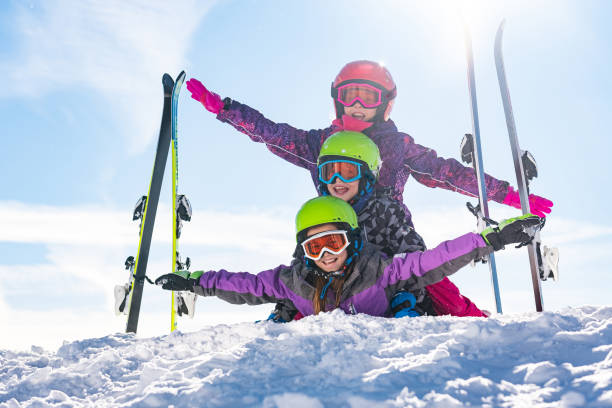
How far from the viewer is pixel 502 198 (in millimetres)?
5633

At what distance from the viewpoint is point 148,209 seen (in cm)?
606

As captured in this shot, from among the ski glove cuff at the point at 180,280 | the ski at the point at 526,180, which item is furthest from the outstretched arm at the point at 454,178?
the ski glove cuff at the point at 180,280

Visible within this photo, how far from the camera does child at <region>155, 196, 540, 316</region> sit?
3.74 m

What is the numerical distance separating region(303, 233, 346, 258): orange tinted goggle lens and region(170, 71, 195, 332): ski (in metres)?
1.66

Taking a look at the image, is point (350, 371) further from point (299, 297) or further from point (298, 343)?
point (299, 297)

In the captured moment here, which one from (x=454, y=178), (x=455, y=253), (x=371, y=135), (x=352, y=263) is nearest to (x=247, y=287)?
(x=352, y=263)

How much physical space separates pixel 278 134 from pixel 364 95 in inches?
38.4

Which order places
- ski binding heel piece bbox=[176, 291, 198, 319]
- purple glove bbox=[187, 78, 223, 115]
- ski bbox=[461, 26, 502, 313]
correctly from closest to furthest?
ski binding heel piece bbox=[176, 291, 198, 319], ski bbox=[461, 26, 502, 313], purple glove bbox=[187, 78, 223, 115]

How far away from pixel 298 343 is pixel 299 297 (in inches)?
58.1

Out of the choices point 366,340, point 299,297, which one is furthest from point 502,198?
point 366,340

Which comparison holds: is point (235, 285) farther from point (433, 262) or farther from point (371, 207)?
point (433, 262)

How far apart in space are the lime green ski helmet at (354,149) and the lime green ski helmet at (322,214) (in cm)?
59

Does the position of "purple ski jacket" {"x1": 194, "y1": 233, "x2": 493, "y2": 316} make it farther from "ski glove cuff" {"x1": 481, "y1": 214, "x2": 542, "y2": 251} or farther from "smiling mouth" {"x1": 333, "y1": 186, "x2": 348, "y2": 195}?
"smiling mouth" {"x1": 333, "y1": 186, "x2": 348, "y2": 195}

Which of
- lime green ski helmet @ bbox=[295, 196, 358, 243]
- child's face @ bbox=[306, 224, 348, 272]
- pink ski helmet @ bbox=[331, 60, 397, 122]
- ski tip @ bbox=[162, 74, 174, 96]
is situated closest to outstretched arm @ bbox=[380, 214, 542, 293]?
child's face @ bbox=[306, 224, 348, 272]
